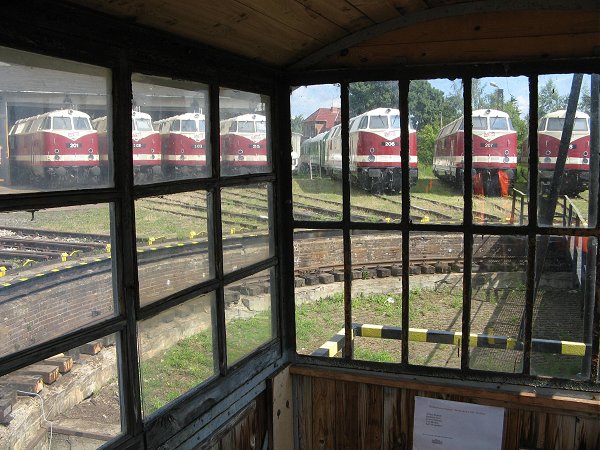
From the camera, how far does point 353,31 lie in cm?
274

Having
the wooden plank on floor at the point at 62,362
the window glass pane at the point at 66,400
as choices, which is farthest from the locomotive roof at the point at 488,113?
the wooden plank on floor at the point at 62,362

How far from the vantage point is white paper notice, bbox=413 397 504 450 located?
281 centimetres

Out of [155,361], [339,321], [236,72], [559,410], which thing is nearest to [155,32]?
[236,72]

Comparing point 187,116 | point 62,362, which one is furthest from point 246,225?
point 62,362

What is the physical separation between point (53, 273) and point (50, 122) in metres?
0.42

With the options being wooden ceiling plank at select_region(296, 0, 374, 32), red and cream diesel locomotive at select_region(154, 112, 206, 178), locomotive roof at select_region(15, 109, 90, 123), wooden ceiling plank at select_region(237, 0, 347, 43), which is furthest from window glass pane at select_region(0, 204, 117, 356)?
wooden ceiling plank at select_region(296, 0, 374, 32)

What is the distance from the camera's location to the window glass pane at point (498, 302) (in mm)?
2764

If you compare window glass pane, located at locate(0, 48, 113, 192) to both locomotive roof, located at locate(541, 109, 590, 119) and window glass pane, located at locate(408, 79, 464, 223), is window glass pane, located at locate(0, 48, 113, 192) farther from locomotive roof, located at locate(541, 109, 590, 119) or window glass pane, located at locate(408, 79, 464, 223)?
locomotive roof, located at locate(541, 109, 590, 119)

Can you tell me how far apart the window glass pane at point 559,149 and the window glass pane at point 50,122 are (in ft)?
6.00

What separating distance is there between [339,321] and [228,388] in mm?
718

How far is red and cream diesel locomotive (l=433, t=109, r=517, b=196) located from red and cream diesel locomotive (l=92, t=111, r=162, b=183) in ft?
4.32

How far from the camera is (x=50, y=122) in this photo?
5.35 ft

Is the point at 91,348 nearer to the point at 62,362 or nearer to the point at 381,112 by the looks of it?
the point at 62,362

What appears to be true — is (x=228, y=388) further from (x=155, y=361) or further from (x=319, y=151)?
(x=319, y=151)
